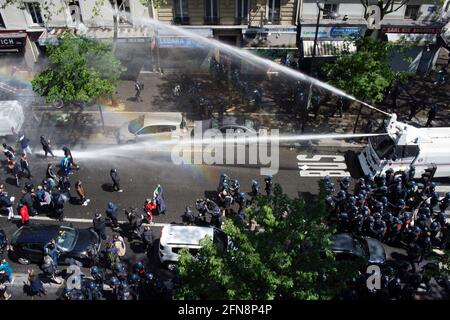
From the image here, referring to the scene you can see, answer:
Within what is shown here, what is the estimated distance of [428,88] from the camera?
28.6m

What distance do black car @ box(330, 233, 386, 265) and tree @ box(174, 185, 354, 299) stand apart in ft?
16.0

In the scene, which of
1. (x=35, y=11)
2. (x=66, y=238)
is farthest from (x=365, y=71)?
(x=35, y=11)

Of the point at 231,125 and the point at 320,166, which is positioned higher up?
the point at 231,125

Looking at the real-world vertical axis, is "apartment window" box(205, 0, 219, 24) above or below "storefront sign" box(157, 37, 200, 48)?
above

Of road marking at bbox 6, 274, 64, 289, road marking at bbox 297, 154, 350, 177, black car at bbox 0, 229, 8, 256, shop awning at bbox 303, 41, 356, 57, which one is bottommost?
road marking at bbox 6, 274, 64, 289

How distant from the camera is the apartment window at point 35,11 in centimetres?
2764

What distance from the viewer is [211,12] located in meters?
27.4

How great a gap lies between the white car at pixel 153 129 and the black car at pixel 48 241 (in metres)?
6.92

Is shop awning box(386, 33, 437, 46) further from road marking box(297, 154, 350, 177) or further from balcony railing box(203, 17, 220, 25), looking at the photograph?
balcony railing box(203, 17, 220, 25)

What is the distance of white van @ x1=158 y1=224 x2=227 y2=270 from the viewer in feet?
54.0

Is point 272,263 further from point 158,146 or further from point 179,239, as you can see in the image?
point 158,146

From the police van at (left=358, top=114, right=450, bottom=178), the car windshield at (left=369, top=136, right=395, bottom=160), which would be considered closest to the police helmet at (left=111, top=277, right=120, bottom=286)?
the police van at (left=358, top=114, right=450, bottom=178)

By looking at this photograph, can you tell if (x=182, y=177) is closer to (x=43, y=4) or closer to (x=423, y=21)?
(x=43, y=4)

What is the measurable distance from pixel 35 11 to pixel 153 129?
490 inches
